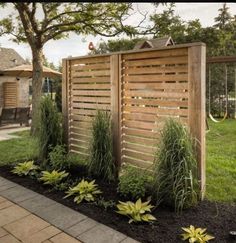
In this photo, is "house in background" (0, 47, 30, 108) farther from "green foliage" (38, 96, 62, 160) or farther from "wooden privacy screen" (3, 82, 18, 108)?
"green foliage" (38, 96, 62, 160)

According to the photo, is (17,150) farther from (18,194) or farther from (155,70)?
(155,70)

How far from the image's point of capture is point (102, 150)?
15.0 feet

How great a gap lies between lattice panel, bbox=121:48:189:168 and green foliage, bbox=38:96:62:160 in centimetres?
145

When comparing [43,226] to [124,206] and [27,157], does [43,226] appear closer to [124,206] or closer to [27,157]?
[124,206]

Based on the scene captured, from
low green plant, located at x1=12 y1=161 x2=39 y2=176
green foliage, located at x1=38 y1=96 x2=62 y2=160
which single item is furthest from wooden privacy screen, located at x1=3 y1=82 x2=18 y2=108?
low green plant, located at x1=12 y1=161 x2=39 y2=176

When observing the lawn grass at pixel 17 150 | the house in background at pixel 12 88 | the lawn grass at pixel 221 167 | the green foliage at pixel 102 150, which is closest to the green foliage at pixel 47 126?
the lawn grass at pixel 17 150

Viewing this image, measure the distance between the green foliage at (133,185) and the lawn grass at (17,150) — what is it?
8.78ft

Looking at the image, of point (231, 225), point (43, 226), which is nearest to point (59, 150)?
point (43, 226)

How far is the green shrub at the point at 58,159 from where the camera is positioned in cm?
503

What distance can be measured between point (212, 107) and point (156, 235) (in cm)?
996

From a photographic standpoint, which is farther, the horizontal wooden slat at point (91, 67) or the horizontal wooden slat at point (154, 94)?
the horizontal wooden slat at point (91, 67)

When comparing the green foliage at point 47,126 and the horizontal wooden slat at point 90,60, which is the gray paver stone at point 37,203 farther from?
the horizontal wooden slat at point 90,60

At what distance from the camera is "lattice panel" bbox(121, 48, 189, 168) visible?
389 cm

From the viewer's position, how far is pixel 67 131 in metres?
5.65
